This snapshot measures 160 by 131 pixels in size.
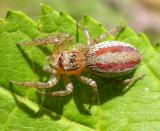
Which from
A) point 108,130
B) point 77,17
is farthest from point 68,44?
point 77,17

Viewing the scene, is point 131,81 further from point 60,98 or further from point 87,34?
point 60,98

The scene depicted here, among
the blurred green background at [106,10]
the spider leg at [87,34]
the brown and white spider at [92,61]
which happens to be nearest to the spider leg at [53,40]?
the brown and white spider at [92,61]

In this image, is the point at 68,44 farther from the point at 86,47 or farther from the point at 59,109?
the point at 59,109

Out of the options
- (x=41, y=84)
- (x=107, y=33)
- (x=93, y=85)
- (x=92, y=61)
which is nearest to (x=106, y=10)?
(x=92, y=61)

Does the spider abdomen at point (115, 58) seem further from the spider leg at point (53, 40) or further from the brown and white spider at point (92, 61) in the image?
the spider leg at point (53, 40)

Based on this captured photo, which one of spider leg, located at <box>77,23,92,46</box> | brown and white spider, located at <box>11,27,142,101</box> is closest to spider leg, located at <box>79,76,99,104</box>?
brown and white spider, located at <box>11,27,142,101</box>

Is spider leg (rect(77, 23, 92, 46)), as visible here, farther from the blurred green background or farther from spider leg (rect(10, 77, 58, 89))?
the blurred green background

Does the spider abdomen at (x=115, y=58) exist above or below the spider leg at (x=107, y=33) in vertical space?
below

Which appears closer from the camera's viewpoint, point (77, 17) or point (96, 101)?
point (96, 101)
